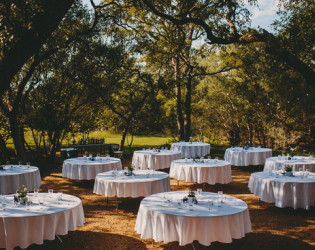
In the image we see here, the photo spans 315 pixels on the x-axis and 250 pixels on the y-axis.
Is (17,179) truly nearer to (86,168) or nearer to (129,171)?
(86,168)

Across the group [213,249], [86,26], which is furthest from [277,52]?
[86,26]

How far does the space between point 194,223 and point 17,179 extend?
576cm

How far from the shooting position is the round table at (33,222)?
4.47 metres

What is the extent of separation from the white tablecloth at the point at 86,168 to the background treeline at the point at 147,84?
3.41 metres

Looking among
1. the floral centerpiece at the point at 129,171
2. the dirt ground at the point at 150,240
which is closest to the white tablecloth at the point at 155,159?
the dirt ground at the point at 150,240

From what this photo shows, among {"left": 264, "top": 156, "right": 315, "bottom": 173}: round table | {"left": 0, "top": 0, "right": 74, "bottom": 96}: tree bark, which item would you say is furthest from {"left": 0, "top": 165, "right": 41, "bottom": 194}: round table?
{"left": 264, "top": 156, "right": 315, "bottom": 173}: round table

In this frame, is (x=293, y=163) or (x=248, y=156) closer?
(x=293, y=163)

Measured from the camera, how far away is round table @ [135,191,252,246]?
14.3 ft

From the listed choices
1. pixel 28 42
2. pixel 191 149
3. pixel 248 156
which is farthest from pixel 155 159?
pixel 28 42

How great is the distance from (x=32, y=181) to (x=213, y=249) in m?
5.70

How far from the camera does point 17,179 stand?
27.0ft

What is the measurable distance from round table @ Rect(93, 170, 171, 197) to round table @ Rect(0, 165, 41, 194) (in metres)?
2.25

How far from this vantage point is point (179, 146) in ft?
49.1

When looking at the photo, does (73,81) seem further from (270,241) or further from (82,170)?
(270,241)
